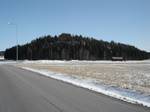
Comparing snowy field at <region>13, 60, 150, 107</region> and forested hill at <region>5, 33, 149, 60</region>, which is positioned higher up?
forested hill at <region>5, 33, 149, 60</region>

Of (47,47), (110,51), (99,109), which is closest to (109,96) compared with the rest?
(99,109)

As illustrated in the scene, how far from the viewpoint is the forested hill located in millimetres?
148750

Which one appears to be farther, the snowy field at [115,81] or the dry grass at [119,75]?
the dry grass at [119,75]

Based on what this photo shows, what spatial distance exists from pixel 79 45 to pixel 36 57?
21250 mm

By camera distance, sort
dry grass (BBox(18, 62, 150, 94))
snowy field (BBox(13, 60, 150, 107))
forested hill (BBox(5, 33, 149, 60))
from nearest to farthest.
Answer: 1. snowy field (BBox(13, 60, 150, 107))
2. dry grass (BBox(18, 62, 150, 94))
3. forested hill (BBox(5, 33, 149, 60))

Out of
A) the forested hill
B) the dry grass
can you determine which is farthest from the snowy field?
the forested hill

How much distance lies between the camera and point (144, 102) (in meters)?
11.8

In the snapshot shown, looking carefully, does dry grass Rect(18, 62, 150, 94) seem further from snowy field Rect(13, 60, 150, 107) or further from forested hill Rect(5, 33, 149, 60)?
forested hill Rect(5, 33, 149, 60)

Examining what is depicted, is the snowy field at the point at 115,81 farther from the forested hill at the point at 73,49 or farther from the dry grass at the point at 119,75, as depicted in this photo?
the forested hill at the point at 73,49

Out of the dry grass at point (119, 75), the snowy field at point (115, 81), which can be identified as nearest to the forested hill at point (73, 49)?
the dry grass at point (119, 75)

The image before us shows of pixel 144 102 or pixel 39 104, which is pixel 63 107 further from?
pixel 144 102

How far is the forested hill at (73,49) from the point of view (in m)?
149

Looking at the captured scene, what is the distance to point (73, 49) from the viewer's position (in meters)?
151

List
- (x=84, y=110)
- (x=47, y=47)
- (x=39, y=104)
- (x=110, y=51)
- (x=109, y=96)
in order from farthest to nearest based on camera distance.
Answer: (x=110, y=51) < (x=47, y=47) < (x=109, y=96) < (x=39, y=104) < (x=84, y=110)
